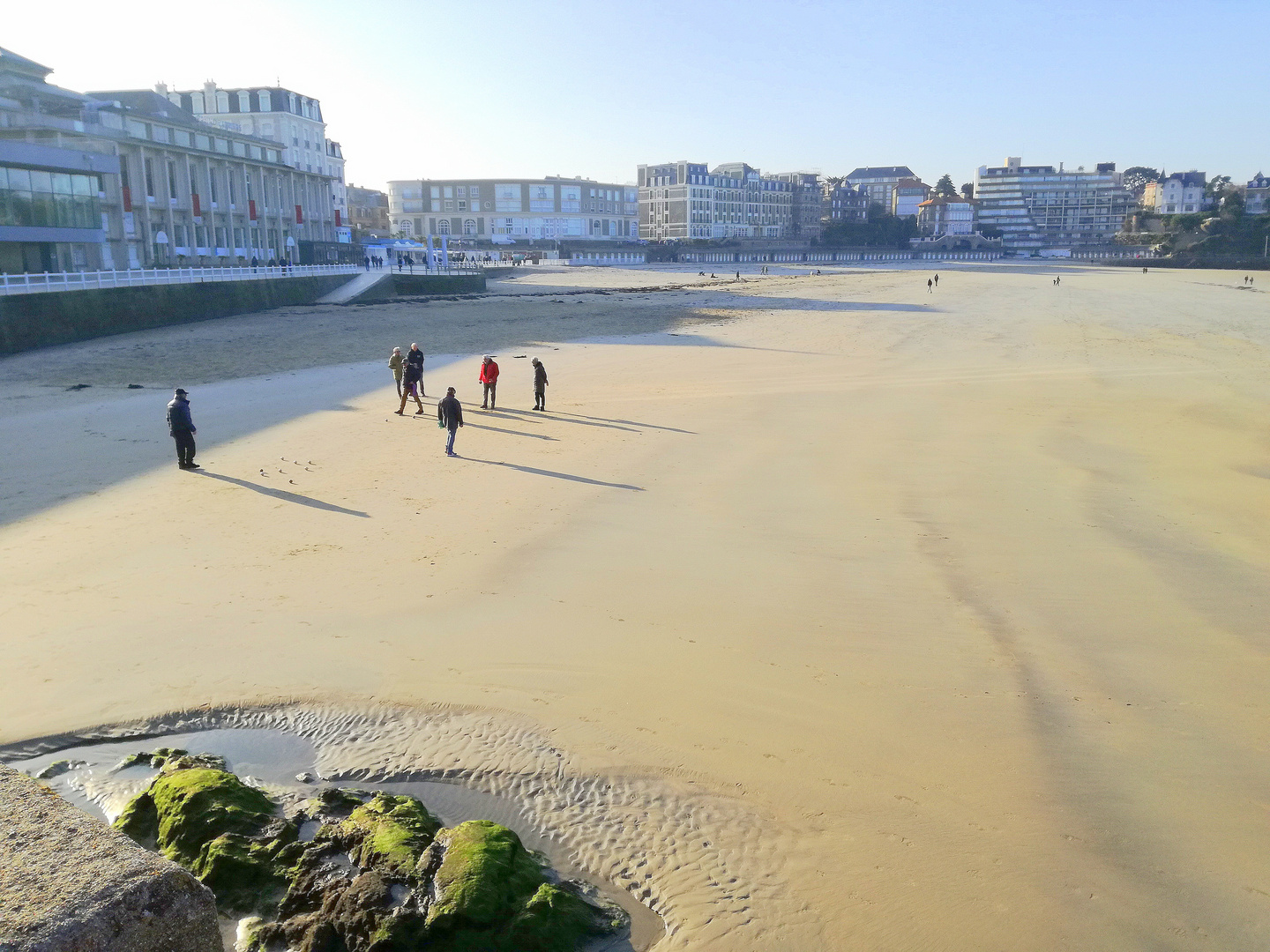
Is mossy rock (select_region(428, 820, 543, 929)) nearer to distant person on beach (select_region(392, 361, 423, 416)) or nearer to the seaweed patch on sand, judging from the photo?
the seaweed patch on sand

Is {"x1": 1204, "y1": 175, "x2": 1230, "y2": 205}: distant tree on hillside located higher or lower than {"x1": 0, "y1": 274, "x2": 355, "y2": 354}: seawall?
higher

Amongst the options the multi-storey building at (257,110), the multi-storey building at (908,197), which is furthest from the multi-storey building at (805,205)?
the multi-storey building at (257,110)

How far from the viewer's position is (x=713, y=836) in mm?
5051

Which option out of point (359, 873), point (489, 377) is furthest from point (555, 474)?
point (359, 873)

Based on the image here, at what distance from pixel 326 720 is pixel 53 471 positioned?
9.11m

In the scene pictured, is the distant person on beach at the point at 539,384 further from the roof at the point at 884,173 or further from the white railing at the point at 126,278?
the roof at the point at 884,173

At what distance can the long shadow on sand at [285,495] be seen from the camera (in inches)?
435

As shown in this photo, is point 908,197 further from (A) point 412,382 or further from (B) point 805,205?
(A) point 412,382

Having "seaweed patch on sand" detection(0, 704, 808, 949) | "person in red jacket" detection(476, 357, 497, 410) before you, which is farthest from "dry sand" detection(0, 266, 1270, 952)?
"person in red jacket" detection(476, 357, 497, 410)

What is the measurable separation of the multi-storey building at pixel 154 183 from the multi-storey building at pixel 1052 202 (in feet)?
440

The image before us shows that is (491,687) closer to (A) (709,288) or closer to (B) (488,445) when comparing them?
(B) (488,445)

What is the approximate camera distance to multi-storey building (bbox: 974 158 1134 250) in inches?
6673

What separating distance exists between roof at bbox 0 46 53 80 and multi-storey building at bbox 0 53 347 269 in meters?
0.05

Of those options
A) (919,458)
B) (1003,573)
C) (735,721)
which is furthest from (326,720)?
(919,458)
